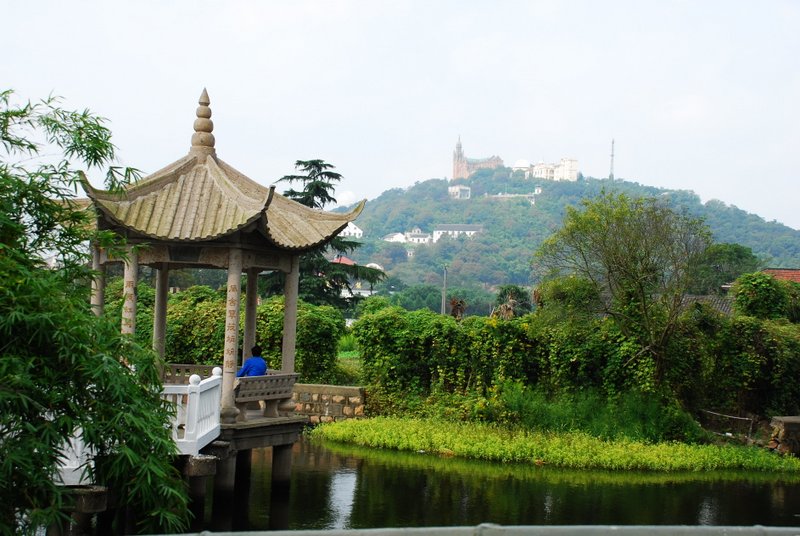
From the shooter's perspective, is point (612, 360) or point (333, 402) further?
point (333, 402)

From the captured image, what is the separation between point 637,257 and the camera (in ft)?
63.4

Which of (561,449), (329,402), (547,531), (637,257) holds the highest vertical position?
(637,257)

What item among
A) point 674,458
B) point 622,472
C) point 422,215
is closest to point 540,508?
point 622,472

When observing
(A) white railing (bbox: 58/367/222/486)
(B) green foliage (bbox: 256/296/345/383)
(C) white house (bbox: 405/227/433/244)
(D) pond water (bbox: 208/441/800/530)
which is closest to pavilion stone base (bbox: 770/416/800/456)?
(D) pond water (bbox: 208/441/800/530)

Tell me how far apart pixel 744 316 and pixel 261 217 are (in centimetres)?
1213

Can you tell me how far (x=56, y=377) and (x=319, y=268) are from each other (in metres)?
25.8

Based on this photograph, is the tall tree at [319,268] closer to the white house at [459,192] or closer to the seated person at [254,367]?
the seated person at [254,367]

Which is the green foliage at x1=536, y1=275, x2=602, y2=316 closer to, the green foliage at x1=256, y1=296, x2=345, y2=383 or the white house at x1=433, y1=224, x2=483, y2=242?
the green foliage at x1=256, y1=296, x2=345, y2=383

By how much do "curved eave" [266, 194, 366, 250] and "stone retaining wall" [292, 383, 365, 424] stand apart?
6.65 m

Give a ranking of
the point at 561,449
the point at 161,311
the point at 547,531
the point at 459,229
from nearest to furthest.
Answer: the point at 547,531 < the point at 161,311 < the point at 561,449 < the point at 459,229

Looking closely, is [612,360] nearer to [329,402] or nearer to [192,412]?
[329,402]

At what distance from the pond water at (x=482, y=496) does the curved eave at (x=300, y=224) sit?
3627mm

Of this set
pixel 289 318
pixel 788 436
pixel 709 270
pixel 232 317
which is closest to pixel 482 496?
pixel 289 318

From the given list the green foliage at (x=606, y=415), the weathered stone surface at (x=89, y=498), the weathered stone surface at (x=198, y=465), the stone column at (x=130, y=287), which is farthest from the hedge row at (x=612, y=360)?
the weathered stone surface at (x=89, y=498)
